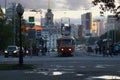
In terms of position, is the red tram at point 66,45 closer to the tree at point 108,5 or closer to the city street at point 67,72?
the city street at point 67,72

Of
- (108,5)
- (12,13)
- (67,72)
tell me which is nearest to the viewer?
(108,5)

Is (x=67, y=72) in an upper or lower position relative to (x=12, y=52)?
upper

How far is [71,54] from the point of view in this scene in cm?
6875

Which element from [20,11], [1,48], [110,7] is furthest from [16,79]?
[1,48]

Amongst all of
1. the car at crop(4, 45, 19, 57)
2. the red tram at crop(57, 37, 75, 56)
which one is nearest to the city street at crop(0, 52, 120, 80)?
the car at crop(4, 45, 19, 57)

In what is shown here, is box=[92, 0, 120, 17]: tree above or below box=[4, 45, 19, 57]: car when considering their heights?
above

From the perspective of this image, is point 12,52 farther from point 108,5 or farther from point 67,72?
point 108,5

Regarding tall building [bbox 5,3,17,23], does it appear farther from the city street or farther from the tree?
the tree

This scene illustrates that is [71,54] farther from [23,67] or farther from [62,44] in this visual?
[23,67]

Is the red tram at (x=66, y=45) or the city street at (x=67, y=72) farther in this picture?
the red tram at (x=66, y=45)

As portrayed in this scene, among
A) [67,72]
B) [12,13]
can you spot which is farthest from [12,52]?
[12,13]

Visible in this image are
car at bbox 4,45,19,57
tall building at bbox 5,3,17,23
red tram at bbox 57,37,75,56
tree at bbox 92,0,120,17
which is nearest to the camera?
tree at bbox 92,0,120,17

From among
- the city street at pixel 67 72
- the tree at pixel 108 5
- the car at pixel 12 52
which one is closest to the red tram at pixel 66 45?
the car at pixel 12 52

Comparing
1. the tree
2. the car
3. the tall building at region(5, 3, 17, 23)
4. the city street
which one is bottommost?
the car
